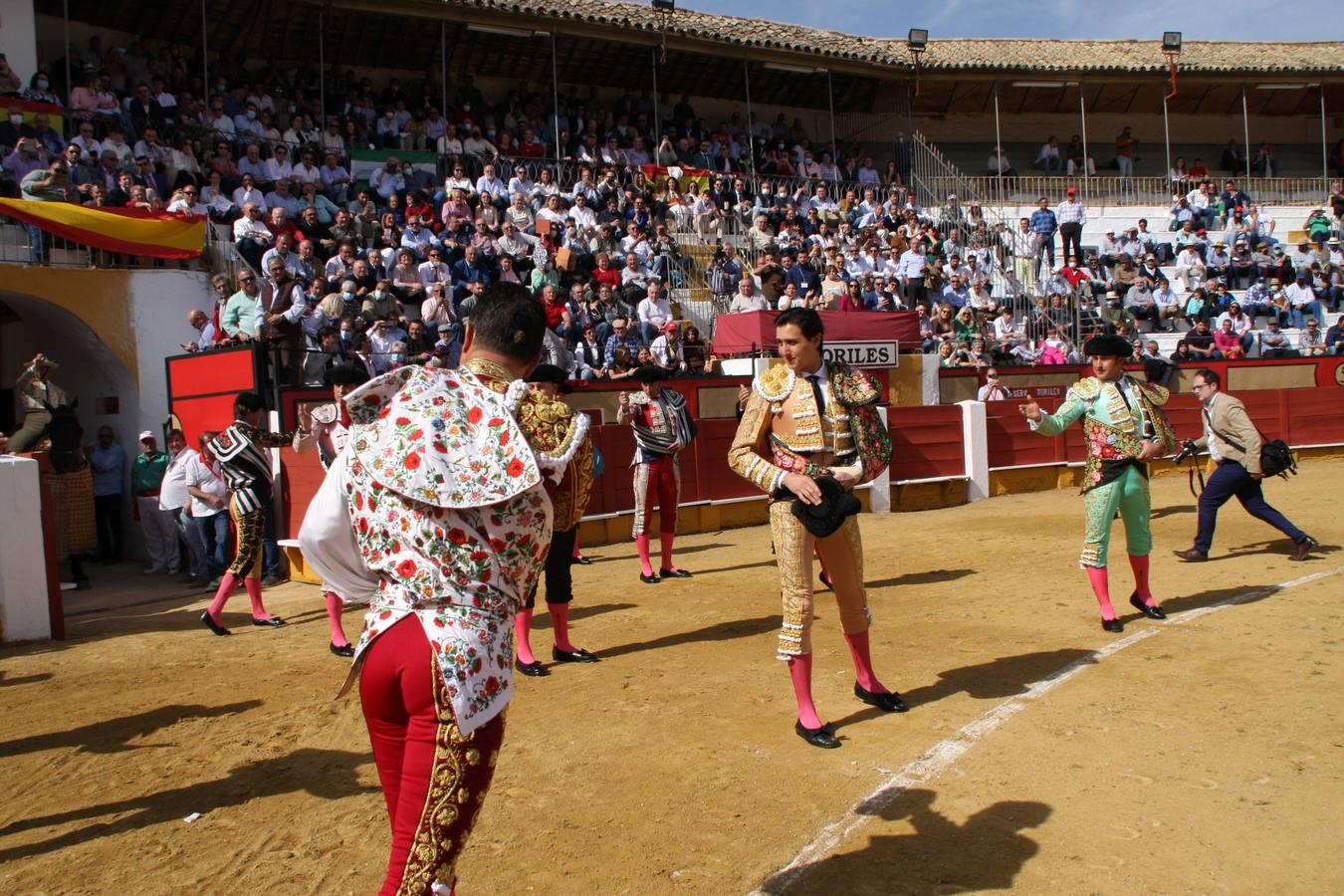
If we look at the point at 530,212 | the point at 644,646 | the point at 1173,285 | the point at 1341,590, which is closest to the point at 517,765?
the point at 644,646

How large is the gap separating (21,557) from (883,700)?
574 cm

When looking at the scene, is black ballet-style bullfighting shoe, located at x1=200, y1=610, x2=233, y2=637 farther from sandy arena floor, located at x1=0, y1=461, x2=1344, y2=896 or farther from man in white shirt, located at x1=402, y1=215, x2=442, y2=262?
man in white shirt, located at x1=402, y1=215, x2=442, y2=262

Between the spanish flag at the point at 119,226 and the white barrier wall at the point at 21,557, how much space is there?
5.15m

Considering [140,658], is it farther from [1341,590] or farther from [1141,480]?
[1341,590]

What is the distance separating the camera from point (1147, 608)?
6273 millimetres

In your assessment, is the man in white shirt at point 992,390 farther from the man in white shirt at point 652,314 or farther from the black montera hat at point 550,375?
the black montera hat at point 550,375

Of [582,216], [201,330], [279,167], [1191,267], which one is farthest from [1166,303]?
[201,330]

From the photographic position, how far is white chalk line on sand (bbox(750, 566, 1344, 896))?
10.7 feet

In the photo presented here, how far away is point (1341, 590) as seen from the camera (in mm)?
6805

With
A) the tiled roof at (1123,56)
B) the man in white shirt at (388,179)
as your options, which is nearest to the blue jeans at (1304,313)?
the tiled roof at (1123,56)

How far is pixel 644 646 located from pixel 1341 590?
437cm

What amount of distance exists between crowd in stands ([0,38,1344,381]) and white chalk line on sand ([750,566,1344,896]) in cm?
778

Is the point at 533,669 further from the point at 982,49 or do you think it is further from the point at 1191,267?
the point at 982,49

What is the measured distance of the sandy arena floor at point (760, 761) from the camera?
3289mm
